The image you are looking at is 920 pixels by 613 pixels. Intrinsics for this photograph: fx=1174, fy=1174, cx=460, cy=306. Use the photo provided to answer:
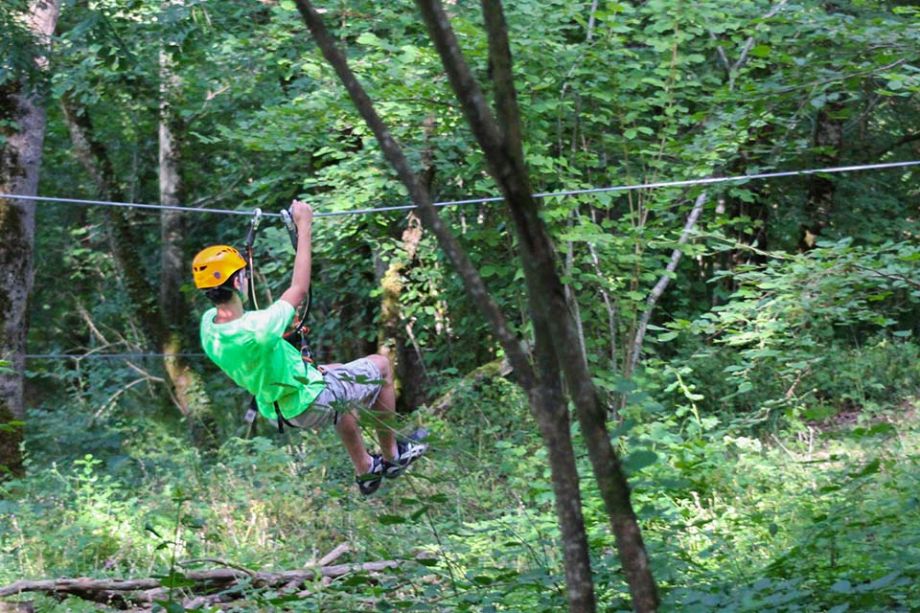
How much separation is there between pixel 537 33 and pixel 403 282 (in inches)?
133

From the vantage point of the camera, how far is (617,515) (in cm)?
286

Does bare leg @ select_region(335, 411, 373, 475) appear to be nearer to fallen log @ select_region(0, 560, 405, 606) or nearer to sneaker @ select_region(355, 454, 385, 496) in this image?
sneaker @ select_region(355, 454, 385, 496)

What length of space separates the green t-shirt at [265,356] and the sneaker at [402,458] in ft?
1.58

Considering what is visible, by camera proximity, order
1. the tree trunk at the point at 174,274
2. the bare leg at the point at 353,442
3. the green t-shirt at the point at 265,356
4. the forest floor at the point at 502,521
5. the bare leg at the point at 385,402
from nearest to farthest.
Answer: the forest floor at the point at 502,521 < the green t-shirt at the point at 265,356 < the bare leg at the point at 385,402 < the bare leg at the point at 353,442 < the tree trunk at the point at 174,274

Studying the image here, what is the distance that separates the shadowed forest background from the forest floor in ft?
0.10

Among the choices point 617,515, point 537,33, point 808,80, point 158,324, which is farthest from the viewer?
point 158,324

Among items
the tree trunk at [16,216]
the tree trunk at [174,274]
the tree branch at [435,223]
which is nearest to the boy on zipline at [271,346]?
the tree branch at [435,223]

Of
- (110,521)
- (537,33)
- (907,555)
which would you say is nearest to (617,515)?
(907,555)

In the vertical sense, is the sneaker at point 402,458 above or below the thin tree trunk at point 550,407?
below

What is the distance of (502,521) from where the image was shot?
18.3ft

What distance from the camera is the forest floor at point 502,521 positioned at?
401 centimetres

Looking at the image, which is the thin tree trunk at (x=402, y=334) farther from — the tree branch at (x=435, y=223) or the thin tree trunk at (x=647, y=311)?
the tree branch at (x=435, y=223)

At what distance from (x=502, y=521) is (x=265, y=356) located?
1.40 m

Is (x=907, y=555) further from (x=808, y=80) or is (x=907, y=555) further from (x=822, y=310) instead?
(x=822, y=310)
